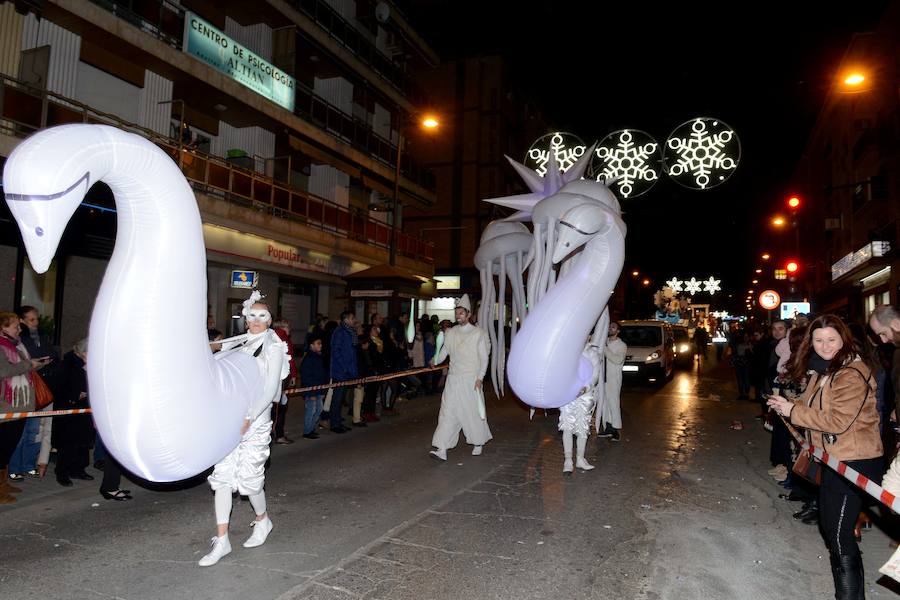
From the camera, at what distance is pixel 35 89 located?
10195mm

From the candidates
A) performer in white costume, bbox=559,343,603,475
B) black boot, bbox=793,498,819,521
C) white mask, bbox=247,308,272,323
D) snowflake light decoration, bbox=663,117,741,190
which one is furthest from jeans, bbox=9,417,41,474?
snowflake light decoration, bbox=663,117,741,190

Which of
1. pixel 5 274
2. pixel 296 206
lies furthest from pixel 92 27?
pixel 296 206

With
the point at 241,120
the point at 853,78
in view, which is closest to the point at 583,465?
the point at 853,78

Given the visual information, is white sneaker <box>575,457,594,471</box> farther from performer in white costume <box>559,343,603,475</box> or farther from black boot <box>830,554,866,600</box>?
black boot <box>830,554,866,600</box>

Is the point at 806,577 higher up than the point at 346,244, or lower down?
lower down

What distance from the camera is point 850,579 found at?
3.33m

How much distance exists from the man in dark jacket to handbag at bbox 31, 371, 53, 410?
4.13 metres

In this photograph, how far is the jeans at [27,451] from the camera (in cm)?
624

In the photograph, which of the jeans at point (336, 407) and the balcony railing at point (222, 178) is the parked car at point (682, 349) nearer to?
the balcony railing at point (222, 178)

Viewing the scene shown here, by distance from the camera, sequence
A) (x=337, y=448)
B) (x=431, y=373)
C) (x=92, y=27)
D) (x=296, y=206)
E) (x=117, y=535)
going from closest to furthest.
A: (x=117, y=535) < (x=337, y=448) < (x=92, y=27) < (x=431, y=373) < (x=296, y=206)

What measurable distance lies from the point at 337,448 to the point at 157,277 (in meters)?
5.65

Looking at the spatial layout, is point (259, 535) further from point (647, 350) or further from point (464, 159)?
point (464, 159)

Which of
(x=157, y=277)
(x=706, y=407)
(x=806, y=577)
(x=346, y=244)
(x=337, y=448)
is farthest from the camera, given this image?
(x=346, y=244)

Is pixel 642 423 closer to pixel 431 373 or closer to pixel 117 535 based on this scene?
pixel 431 373
